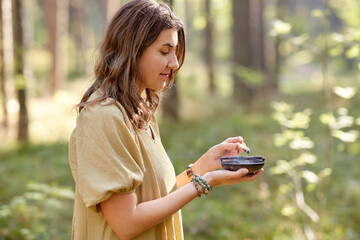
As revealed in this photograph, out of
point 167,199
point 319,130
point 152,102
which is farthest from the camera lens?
point 319,130

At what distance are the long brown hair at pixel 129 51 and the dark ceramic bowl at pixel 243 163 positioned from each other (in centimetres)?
46

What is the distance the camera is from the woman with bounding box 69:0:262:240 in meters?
1.86

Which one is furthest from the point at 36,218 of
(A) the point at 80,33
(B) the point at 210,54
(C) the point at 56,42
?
(A) the point at 80,33

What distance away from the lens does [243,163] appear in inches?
86.0

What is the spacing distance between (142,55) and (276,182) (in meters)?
6.04

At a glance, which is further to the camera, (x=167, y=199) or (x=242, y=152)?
(x=242, y=152)

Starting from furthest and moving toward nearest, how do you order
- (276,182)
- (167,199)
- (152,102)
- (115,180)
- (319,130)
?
1. (319,130)
2. (276,182)
3. (152,102)
4. (167,199)
5. (115,180)

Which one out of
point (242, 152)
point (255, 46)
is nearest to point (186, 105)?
point (255, 46)

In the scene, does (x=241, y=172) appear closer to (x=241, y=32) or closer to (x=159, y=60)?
(x=159, y=60)

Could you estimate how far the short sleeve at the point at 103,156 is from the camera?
1.84m

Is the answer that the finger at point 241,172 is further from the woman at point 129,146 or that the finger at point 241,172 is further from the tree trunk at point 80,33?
the tree trunk at point 80,33

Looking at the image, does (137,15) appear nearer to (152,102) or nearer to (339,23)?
(152,102)

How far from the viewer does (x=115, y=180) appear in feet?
6.00

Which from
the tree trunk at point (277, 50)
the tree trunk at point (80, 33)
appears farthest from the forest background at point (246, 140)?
the tree trunk at point (80, 33)
